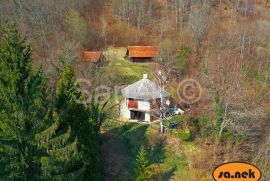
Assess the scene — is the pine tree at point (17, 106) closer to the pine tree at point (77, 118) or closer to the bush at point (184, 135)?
the pine tree at point (77, 118)

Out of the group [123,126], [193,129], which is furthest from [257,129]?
[123,126]

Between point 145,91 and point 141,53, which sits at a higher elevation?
point 141,53

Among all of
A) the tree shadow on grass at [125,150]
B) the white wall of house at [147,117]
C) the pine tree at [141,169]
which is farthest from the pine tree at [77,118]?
the white wall of house at [147,117]

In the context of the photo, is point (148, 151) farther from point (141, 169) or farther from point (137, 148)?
point (141, 169)

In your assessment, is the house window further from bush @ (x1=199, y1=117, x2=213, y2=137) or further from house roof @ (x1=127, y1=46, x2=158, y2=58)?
house roof @ (x1=127, y1=46, x2=158, y2=58)

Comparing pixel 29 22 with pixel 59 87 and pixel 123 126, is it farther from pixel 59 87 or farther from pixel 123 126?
pixel 59 87

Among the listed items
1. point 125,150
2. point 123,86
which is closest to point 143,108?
point 125,150

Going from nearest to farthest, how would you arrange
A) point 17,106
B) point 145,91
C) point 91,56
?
point 17,106 → point 145,91 → point 91,56

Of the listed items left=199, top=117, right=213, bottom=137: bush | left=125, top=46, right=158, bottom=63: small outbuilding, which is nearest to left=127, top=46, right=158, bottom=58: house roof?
left=125, top=46, right=158, bottom=63: small outbuilding
